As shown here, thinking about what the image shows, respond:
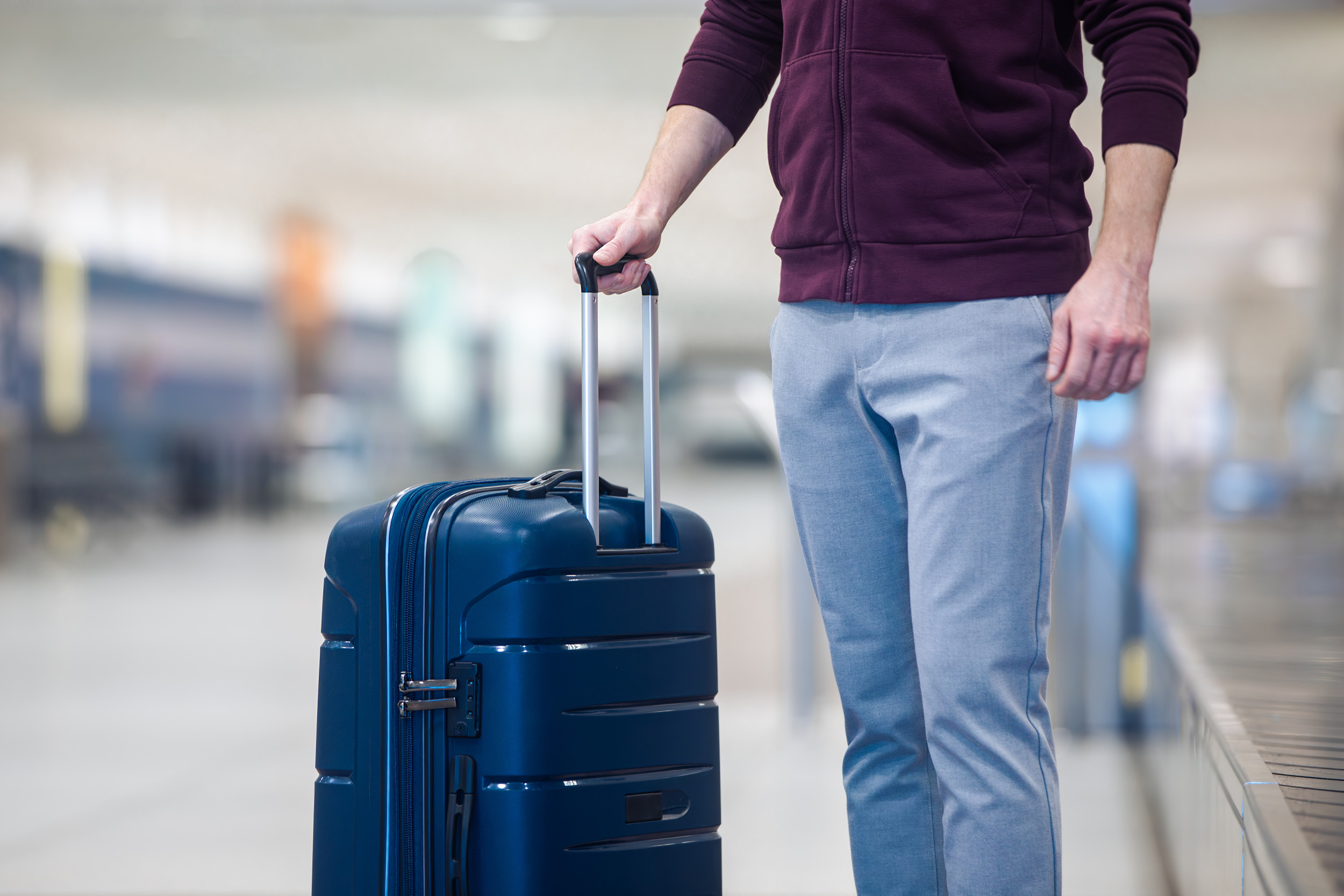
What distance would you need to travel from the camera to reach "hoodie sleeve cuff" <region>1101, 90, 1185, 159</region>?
1.04 metres

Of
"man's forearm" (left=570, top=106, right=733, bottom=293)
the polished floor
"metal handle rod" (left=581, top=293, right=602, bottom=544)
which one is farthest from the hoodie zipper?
the polished floor

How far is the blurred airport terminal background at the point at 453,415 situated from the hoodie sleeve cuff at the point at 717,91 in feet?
1.24

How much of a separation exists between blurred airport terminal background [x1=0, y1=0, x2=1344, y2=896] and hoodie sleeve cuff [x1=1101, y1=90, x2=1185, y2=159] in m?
0.22

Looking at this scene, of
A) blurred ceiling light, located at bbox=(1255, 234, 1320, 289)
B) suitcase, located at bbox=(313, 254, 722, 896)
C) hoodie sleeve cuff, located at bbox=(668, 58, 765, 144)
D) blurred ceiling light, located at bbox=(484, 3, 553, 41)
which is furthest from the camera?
blurred ceiling light, located at bbox=(1255, 234, 1320, 289)

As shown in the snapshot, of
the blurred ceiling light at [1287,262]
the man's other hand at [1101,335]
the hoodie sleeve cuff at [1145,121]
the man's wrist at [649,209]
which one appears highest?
the blurred ceiling light at [1287,262]

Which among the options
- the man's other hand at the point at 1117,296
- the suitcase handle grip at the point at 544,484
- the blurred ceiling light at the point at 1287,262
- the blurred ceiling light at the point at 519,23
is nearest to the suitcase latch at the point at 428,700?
the suitcase handle grip at the point at 544,484

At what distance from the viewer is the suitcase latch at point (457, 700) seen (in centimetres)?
122

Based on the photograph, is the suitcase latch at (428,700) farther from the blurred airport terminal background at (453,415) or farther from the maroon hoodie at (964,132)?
the blurred airport terminal background at (453,415)

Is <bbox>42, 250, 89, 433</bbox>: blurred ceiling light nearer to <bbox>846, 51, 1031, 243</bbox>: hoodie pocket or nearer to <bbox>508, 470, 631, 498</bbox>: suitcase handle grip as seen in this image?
<bbox>508, 470, 631, 498</bbox>: suitcase handle grip

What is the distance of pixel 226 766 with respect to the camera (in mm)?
2932

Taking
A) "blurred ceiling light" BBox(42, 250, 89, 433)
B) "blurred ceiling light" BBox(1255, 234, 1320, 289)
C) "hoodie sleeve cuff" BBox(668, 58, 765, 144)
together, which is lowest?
"hoodie sleeve cuff" BBox(668, 58, 765, 144)

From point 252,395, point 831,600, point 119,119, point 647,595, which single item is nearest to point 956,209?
point 831,600

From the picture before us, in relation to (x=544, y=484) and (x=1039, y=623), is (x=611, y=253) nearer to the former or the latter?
(x=544, y=484)

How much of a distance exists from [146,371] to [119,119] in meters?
4.14
